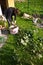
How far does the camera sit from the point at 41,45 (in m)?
9.35

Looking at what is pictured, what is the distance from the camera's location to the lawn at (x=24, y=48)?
848 centimetres

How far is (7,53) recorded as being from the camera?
29.2ft

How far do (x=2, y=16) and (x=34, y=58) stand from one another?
3154 millimetres

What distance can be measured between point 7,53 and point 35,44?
1.06m

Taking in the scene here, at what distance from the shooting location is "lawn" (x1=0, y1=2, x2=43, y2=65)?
27.8 feet

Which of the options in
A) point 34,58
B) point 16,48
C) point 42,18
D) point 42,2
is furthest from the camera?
point 42,2

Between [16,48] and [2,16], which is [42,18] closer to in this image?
[2,16]

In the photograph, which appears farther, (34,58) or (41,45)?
(41,45)

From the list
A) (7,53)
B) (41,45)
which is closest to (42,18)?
(41,45)

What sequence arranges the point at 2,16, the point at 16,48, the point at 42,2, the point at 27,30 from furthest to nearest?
1. the point at 42,2
2. the point at 2,16
3. the point at 27,30
4. the point at 16,48

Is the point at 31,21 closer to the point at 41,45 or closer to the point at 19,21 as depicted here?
the point at 19,21

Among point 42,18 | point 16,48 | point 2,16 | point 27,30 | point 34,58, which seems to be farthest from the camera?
point 42,18

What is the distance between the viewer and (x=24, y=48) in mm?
9227

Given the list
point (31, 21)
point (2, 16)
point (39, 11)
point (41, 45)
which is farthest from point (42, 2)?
point (41, 45)
